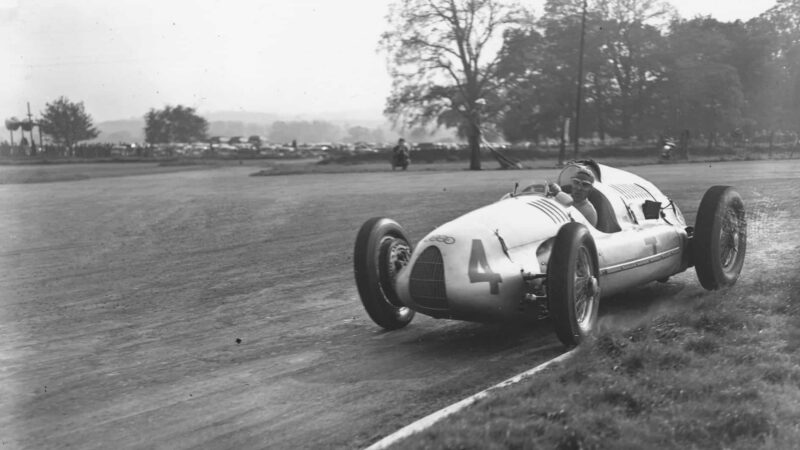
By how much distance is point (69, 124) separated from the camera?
303ft

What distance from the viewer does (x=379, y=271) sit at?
7.12 m

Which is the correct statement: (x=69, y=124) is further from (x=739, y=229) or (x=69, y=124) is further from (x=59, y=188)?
(x=739, y=229)

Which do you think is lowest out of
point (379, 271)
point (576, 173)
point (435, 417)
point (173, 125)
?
point (435, 417)

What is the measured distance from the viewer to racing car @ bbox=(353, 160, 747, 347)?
20.4 ft

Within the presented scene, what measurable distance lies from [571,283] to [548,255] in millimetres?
676

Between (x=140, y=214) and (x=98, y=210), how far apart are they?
6.28ft

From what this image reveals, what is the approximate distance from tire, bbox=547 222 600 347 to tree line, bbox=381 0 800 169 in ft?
119

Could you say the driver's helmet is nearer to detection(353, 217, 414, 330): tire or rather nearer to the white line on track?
detection(353, 217, 414, 330): tire

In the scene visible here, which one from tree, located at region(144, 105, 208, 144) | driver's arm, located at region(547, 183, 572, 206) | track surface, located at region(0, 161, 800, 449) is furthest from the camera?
tree, located at region(144, 105, 208, 144)

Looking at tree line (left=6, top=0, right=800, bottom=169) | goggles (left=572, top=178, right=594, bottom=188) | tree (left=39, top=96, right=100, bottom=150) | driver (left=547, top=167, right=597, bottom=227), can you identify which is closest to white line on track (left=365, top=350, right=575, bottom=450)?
driver (left=547, top=167, right=597, bottom=227)

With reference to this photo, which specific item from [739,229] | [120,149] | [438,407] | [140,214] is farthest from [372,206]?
[120,149]

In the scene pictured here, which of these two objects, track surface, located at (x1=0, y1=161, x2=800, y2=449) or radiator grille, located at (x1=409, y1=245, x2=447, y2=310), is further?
radiator grille, located at (x1=409, y1=245, x2=447, y2=310)

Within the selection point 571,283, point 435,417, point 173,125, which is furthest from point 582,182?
point 173,125

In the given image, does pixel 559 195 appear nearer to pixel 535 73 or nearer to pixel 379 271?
pixel 379 271
